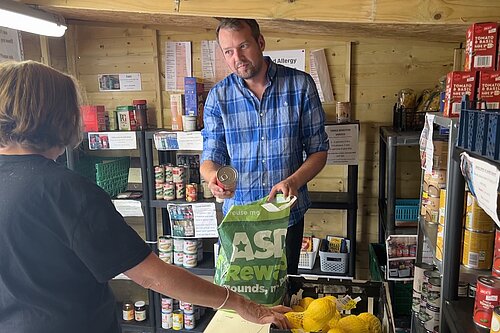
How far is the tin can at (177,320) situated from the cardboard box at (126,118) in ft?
4.20

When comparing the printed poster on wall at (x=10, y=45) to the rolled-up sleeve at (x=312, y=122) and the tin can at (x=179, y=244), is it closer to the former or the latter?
the tin can at (x=179, y=244)

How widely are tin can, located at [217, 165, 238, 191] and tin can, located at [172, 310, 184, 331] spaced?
68.7 inches

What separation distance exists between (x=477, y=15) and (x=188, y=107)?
173 cm

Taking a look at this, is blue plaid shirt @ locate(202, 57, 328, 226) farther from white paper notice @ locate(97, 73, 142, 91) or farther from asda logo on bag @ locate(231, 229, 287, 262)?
white paper notice @ locate(97, 73, 142, 91)

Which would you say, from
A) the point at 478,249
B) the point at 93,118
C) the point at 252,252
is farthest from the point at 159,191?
the point at 478,249

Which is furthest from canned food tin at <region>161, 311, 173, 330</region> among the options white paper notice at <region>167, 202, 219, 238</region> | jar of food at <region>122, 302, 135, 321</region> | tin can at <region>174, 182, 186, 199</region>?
tin can at <region>174, 182, 186, 199</region>

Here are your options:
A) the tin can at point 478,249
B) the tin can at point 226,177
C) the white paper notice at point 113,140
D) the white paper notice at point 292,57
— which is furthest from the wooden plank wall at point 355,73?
the tin can at point 478,249

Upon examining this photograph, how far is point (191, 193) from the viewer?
111 inches

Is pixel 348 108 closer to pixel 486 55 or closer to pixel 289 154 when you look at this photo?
pixel 289 154

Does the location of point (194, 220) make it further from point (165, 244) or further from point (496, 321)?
point (496, 321)

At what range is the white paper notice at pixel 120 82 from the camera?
310 cm

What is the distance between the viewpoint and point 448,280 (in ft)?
3.69

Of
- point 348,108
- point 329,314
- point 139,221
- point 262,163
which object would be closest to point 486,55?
point 329,314

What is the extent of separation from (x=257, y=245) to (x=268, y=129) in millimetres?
674
